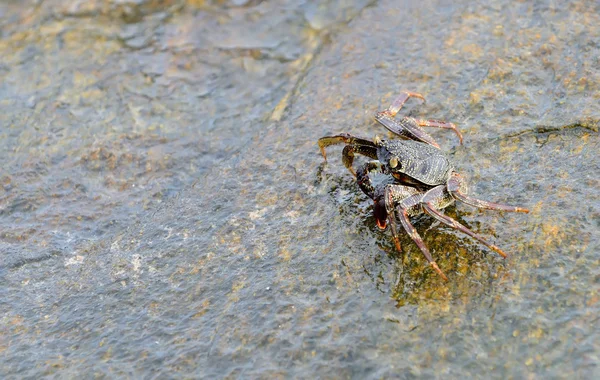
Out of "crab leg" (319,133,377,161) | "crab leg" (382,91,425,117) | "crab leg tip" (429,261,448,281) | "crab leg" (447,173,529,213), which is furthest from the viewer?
"crab leg" (382,91,425,117)

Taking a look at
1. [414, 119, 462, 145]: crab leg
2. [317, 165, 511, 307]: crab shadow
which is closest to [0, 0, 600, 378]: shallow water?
[317, 165, 511, 307]: crab shadow

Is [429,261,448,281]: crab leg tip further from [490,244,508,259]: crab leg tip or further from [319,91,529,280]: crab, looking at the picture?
[490,244,508,259]: crab leg tip

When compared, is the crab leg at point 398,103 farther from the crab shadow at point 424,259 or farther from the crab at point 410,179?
the crab shadow at point 424,259

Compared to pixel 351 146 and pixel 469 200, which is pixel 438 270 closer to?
pixel 469 200

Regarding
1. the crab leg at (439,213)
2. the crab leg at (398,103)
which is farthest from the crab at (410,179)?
the crab leg at (398,103)

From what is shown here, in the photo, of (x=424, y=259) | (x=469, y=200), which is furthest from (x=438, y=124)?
(x=424, y=259)

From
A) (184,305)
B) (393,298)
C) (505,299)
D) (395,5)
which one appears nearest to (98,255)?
(184,305)
